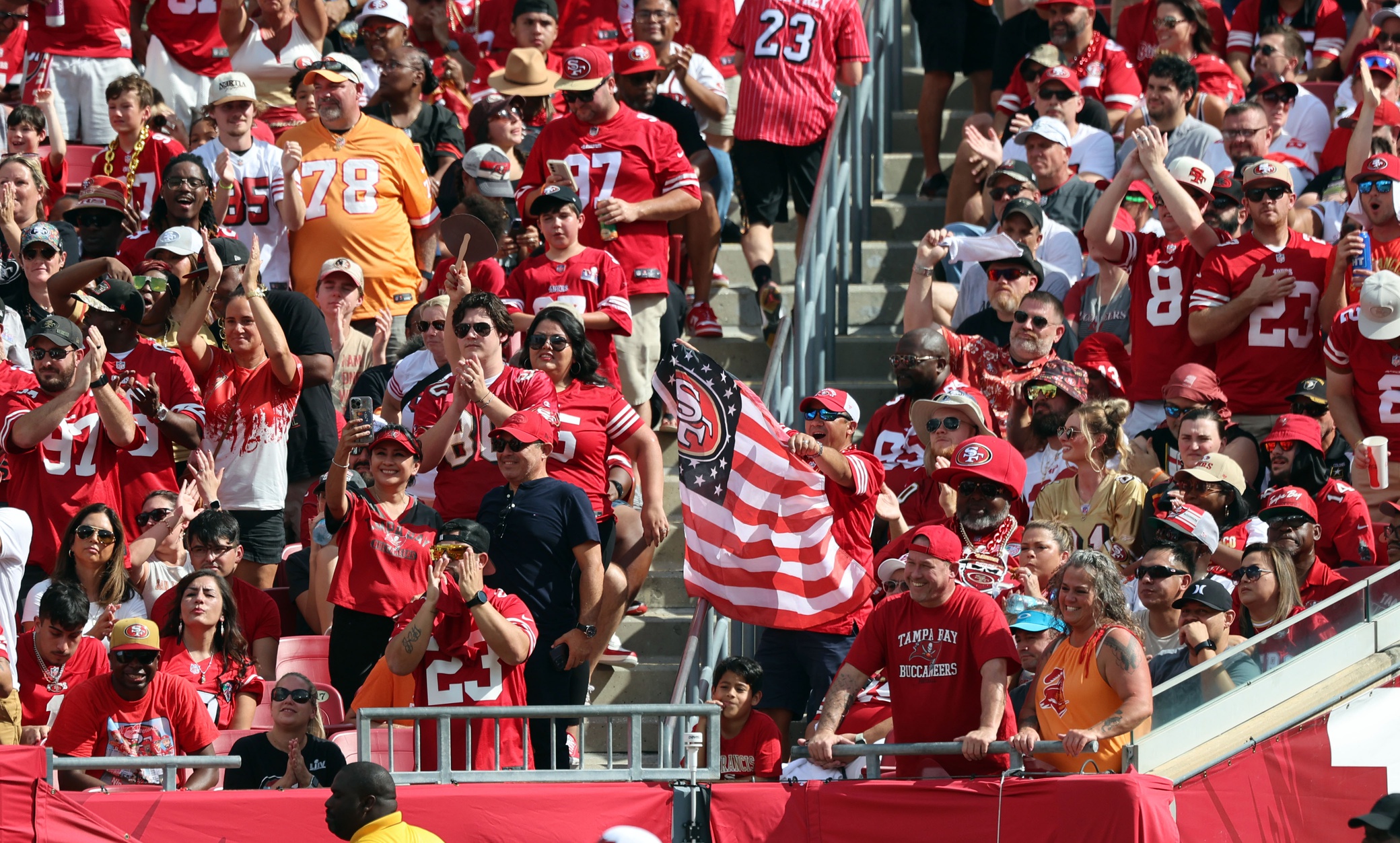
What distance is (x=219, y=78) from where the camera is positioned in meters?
12.8

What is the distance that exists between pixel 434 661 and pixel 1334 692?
3464mm

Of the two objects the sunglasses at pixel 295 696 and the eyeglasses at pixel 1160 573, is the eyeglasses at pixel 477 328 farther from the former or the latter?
the eyeglasses at pixel 1160 573

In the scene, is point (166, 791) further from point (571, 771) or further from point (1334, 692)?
point (1334, 692)

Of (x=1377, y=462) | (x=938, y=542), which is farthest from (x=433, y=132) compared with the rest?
(x=938, y=542)

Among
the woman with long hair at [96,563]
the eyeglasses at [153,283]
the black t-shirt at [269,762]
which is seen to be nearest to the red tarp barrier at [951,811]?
the black t-shirt at [269,762]

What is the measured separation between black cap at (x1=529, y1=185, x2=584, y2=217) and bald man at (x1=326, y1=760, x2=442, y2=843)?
482 centimetres

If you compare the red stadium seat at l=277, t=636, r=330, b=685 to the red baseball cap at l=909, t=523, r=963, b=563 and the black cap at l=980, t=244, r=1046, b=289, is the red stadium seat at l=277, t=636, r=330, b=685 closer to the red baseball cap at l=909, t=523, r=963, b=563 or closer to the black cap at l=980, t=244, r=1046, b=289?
the red baseball cap at l=909, t=523, r=963, b=563

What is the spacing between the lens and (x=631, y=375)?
450 inches

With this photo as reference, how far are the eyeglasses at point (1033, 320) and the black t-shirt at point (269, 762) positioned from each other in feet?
13.7

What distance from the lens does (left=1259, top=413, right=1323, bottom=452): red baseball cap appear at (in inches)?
389

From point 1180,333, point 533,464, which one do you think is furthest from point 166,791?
point 1180,333

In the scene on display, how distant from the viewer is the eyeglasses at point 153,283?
1127cm

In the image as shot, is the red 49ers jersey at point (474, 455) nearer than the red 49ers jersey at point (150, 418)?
Yes

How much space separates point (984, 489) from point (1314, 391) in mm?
2000
